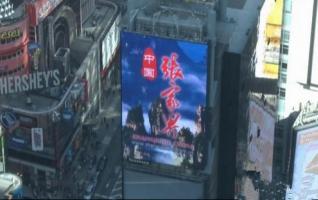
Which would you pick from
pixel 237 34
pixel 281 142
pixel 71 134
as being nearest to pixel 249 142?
pixel 281 142

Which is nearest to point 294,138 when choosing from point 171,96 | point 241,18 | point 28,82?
point 171,96

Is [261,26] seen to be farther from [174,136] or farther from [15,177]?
[15,177]

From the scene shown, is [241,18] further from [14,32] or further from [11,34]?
[11,34]

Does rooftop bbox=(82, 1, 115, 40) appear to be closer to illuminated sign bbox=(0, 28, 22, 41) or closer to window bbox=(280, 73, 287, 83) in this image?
illuminated sign bbox=(0, 28, 22, 41)

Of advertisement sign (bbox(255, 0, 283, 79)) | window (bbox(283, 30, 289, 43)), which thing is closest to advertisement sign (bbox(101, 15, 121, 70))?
advertisement sign (bbox(255, 0, 283, 79))

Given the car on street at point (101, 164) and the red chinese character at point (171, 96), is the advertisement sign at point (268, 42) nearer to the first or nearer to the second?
the red chinese character at point (171, 96)

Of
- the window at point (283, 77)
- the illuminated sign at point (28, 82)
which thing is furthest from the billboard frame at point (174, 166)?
the illuminated sign at point (28, 82)
